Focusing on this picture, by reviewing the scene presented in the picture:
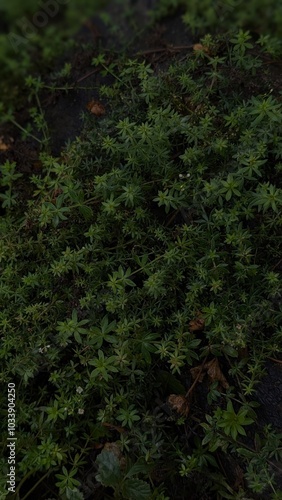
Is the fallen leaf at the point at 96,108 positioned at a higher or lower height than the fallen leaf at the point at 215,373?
higher

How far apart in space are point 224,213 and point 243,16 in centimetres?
204

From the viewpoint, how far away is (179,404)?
9.38ft

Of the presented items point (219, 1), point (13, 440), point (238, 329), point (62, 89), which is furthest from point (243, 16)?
point (13, 440)

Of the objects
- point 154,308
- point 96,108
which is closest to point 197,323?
point 154,308

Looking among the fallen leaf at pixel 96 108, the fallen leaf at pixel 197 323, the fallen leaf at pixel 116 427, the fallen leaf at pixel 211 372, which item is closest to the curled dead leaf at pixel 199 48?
the fallen leaf at pixel 96 108

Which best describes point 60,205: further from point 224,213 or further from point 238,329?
point 238,329

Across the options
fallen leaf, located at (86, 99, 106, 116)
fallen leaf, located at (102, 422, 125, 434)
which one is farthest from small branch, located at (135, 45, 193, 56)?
fallen leaf, located at (102, 422, 125, 434)

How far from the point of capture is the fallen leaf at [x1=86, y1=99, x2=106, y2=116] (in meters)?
3.69

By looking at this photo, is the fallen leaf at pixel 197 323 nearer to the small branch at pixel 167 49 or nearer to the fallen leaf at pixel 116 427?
the fallen leaf at pixel 116 427

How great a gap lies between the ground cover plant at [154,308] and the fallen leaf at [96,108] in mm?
433

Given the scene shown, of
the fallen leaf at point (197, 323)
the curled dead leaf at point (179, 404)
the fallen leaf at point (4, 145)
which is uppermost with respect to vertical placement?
the fallen leaf at point (4, 145)

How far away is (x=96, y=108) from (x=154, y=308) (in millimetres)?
1522

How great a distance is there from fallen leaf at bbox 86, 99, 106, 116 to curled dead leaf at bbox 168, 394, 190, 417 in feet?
6.26

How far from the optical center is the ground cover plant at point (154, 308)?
2.78 m
